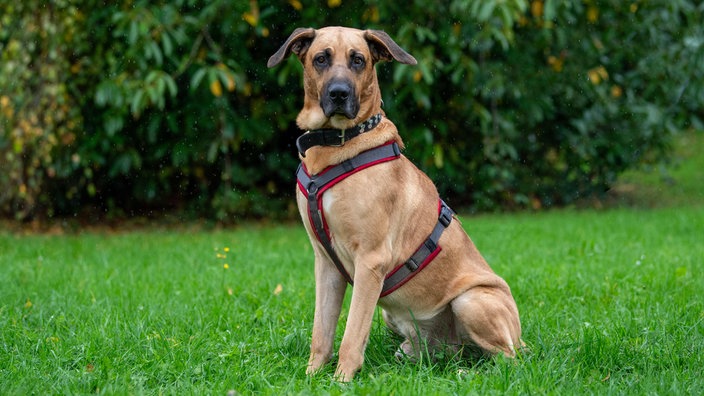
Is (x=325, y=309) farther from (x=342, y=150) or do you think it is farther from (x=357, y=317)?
(x=342, y=150)

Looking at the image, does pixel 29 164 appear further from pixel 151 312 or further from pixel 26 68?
pixel 151 312

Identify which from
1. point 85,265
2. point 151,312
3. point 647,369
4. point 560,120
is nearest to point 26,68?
point 85,265

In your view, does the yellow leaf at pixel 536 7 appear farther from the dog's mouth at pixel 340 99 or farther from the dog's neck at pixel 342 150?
the dog's mouth at pixel 340 99

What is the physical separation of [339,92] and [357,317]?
98cm

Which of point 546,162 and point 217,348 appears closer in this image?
point 217,348

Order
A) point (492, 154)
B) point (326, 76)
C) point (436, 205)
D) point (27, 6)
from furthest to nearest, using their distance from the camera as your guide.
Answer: point (492, 154) < point (27, 6) < point (436, 205) < point (326, 76)

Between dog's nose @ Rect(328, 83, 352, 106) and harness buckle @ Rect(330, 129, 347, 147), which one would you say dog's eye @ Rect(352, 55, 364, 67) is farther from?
harness buckle @ Rect(330, 129, 347, 147)

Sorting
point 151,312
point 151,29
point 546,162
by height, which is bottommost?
point 546,162

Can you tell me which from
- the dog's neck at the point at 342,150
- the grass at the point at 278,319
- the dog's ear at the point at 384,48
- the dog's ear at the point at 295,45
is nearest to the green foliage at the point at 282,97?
the grass at the point at 278,319

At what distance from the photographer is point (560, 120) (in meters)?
10.9

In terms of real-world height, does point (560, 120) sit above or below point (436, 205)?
below

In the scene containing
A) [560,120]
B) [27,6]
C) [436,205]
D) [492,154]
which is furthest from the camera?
[560,120]

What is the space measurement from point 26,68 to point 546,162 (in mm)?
6572

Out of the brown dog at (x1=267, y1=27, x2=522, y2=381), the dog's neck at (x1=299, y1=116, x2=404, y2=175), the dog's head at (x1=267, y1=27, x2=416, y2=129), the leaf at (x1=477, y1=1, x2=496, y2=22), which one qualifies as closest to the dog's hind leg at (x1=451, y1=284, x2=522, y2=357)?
the brown dog at (x1=267, y1=27, x2=522, y2=381)
